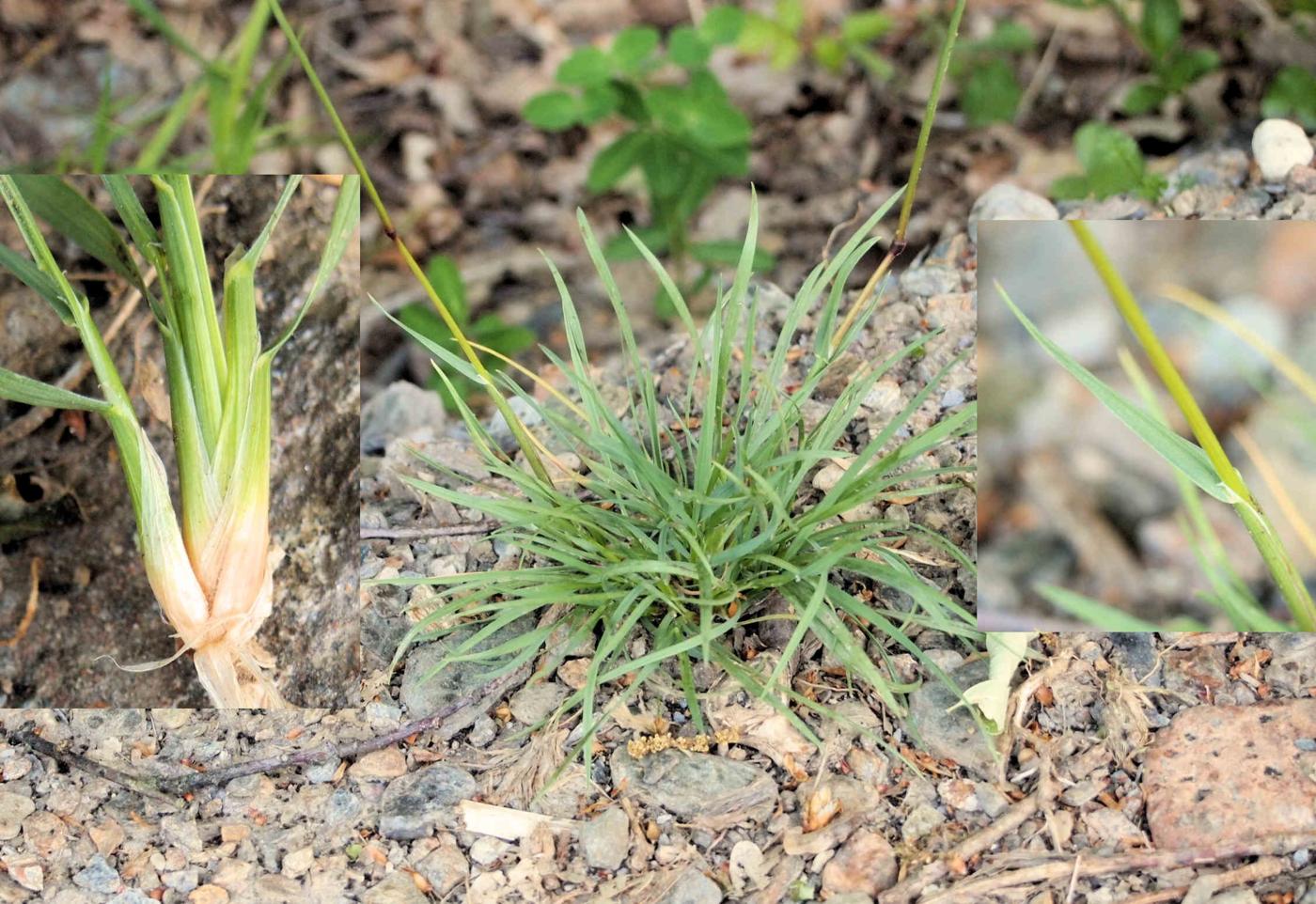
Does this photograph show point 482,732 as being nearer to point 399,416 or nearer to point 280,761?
point 280,761

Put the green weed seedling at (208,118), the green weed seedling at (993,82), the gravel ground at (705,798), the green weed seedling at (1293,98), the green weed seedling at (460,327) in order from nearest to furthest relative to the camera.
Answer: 1. the gravel ground at (705,798)
2. the green weed seedling at (1293,98)
3. the green weed seedling at (460,327)
4. the green weed seedling at (208,118)
5. the green weed seedling at (993,82)

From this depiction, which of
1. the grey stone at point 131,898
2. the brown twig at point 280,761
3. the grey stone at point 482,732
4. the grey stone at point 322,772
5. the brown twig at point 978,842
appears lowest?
the brown twig at point 978,842

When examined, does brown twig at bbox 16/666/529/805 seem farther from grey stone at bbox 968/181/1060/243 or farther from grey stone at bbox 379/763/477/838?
grey stone at bbox 968/181/1060/243

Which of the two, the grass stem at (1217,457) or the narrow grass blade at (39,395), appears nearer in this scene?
the grass stem at (1217,457)

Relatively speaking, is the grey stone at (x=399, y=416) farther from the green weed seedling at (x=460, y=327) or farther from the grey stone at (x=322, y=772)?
the grey stone at (x=322, y=772)

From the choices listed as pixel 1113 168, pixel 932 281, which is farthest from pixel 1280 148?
pixel 932 281

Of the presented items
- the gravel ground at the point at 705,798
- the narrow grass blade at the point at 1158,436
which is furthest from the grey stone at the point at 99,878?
the narrow grass blade at the point at 1158,436
